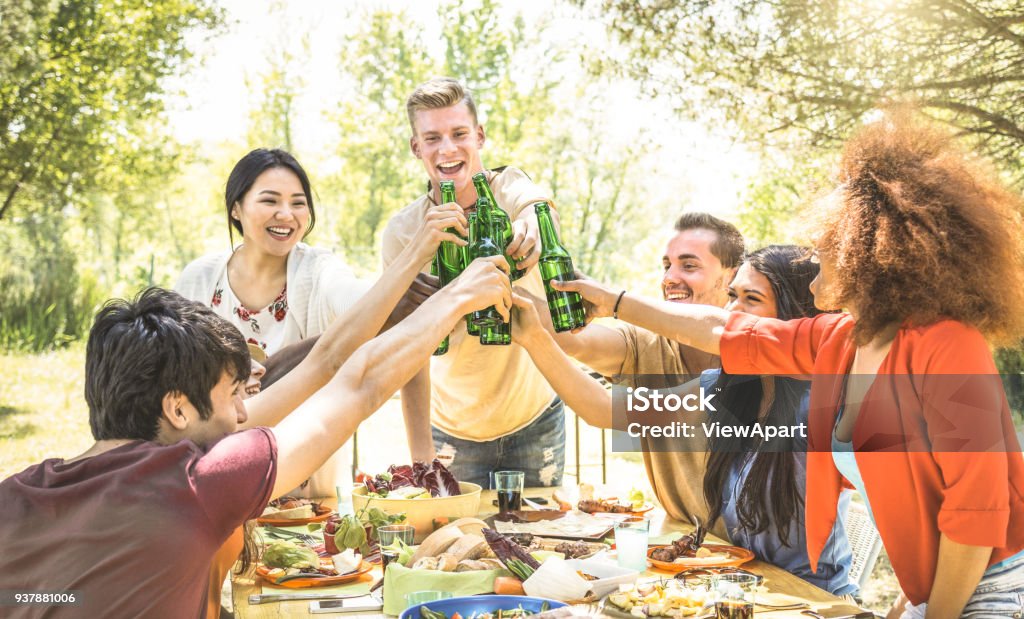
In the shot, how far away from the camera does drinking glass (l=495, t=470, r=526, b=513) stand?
283 centimetres

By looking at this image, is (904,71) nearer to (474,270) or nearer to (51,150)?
(474,270)

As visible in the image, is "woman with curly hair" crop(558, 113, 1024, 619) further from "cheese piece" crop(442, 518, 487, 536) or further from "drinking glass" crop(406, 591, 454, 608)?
"drinking glass" crop(406, 591, 454, 608)

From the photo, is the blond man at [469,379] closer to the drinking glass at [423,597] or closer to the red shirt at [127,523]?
the drinking glass at [423,597]

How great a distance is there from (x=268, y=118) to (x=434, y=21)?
4.46 metres

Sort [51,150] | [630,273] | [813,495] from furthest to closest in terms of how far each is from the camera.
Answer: [630,273] → [51,150] → [813,495]

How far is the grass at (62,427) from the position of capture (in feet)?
31.7

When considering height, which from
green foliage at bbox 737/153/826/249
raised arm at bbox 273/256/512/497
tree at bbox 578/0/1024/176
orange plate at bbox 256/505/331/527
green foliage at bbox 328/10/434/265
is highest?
green foliage at bbox 328/10/434/265

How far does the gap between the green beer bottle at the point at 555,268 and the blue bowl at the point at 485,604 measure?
123 cm

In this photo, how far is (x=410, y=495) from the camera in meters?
2.59

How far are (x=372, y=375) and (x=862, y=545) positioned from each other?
A: 1971 millimetres

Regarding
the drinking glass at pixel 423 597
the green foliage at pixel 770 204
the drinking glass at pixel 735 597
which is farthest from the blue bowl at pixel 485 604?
the green foliage at pixel 770 204

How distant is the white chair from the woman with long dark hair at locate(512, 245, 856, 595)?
235mm

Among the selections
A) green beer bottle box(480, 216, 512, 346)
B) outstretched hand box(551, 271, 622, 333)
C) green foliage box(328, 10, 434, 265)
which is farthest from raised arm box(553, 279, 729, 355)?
green foliage box(328, 10, 434, 265)

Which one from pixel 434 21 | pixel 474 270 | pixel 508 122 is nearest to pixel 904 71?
pixel 474 270
